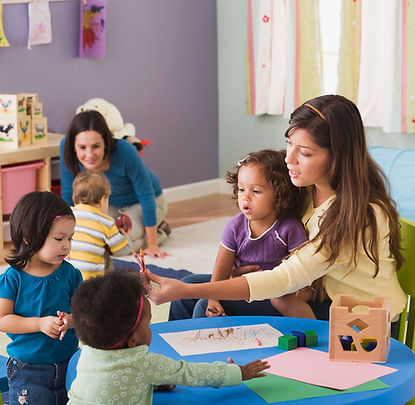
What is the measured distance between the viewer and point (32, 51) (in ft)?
14.5

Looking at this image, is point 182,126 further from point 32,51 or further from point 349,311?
point 349,311

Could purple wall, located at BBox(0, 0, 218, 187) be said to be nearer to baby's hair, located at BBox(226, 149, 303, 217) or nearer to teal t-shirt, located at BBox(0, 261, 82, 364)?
baby's hair, located at BBox(226, 149, 303, 217)

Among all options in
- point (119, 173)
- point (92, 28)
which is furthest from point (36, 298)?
point (92, 28)

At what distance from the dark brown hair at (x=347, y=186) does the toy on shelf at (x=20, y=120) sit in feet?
7.85

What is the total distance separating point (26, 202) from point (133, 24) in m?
3.33

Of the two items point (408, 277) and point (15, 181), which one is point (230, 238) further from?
point (15, 181)

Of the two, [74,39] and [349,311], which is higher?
[74,39]

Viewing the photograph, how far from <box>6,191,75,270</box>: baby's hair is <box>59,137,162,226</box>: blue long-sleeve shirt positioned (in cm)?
205

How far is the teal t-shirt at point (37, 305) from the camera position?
5.76ft

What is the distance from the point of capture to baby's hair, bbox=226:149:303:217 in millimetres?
2029

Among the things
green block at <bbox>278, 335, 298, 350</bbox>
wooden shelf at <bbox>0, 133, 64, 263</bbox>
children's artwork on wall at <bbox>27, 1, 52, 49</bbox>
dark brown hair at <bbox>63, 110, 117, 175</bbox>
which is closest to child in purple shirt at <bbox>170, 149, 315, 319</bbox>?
green block at <bbox>278, 335, 298, 350</bbox>

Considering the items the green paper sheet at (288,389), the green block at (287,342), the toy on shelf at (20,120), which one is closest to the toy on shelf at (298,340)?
the green block at (287,342)

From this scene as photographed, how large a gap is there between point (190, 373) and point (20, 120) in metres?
2.85

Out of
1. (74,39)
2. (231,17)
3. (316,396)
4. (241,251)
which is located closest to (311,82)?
(231,17)
